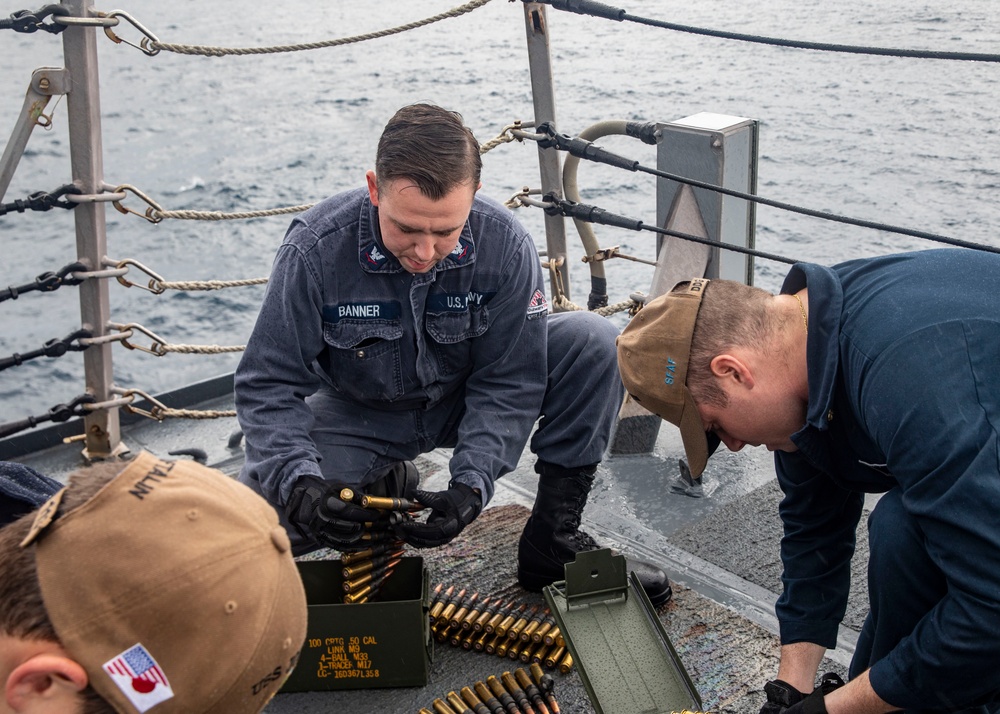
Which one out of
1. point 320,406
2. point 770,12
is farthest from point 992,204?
point 770,12

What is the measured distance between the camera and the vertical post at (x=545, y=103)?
409cm

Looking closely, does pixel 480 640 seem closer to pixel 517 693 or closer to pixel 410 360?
pixel 517 693

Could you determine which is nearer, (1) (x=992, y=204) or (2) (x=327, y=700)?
(2) (x=327, y=700)

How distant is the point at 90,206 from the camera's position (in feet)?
12.6

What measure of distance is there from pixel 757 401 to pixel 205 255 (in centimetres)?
970

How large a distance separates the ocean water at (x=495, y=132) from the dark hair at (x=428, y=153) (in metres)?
5.70

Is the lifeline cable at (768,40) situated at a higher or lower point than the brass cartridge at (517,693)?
higher

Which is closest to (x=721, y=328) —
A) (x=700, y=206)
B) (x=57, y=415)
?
(x=700, y=206)

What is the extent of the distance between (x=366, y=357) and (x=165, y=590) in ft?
6.01

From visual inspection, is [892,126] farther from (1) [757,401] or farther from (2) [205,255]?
(1) [757,401]

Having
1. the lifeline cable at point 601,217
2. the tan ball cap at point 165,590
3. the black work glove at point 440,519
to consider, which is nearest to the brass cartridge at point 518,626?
the black work glove at point 440,519

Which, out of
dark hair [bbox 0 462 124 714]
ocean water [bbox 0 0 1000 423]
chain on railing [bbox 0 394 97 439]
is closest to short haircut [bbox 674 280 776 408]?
dark hair [bbox 0 462 124 714]

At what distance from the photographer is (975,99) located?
42.4 feet

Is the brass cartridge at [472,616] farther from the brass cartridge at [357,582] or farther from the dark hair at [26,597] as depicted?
the dark hair at [26,597]
